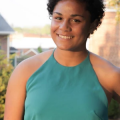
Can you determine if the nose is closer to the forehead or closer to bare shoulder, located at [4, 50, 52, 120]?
the forehead

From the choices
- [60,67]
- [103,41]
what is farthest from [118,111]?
[60,67]

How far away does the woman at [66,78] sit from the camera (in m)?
1.64

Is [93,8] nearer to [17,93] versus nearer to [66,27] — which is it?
[66,27]

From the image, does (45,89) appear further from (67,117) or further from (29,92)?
(67,117)

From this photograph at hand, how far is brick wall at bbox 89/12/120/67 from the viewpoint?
11.7 metres

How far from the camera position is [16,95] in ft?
5.61

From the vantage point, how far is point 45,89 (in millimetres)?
1695

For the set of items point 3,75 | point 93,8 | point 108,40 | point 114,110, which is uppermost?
point 93,8

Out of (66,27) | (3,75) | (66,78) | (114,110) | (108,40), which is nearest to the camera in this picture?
(66,27)

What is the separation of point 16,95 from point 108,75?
0.56 metres

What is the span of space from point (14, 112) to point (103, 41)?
10460 mm

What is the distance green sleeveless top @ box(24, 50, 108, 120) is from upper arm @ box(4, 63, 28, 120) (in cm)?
4

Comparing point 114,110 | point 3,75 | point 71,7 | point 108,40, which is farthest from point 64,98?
point 108,40

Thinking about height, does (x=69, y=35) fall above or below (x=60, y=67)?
above
